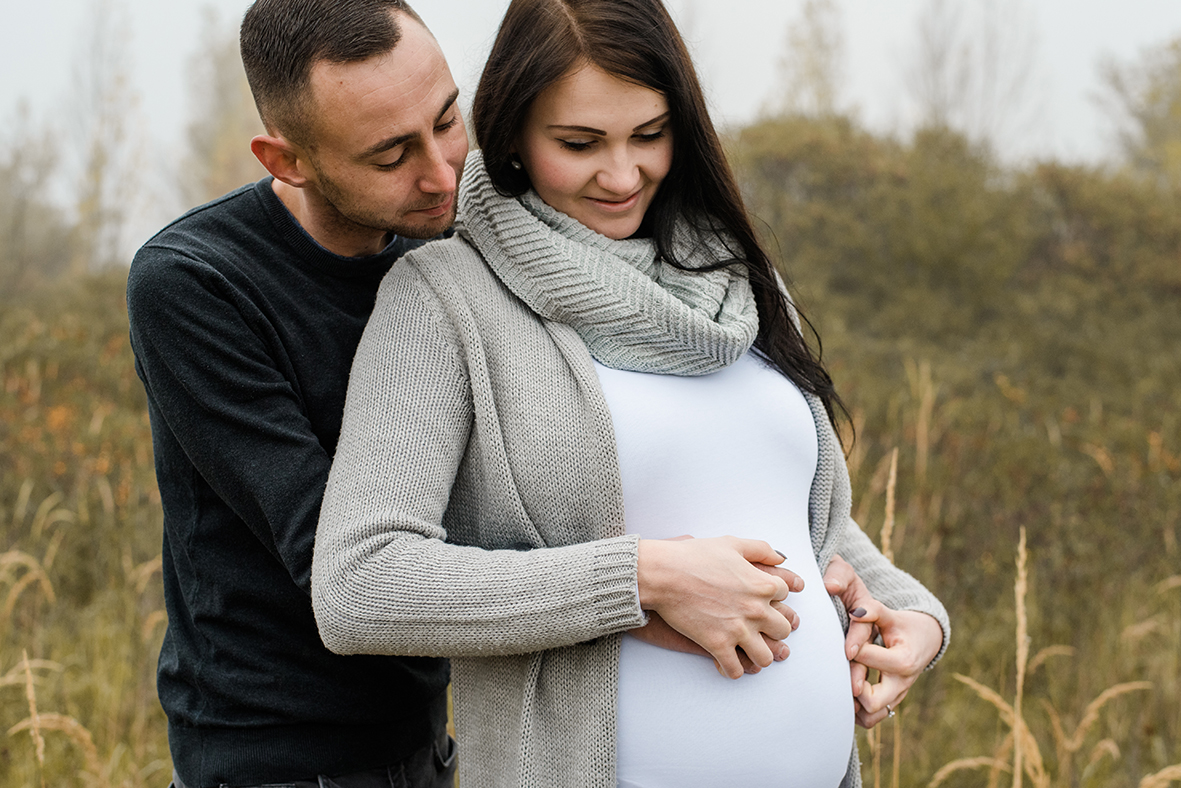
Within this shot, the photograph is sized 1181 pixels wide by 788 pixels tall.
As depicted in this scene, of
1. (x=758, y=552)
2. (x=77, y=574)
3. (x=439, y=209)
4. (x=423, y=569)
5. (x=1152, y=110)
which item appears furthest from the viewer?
(x=1152, y=110)

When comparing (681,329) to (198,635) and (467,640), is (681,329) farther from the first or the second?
(198,635)

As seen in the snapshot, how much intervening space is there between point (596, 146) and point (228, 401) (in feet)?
2.48

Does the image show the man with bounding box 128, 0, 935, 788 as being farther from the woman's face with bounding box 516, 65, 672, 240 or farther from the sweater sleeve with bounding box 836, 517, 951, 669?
the sweater sleeve with bounding box 836, 517, 951, 669

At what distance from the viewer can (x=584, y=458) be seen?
153 centimetres

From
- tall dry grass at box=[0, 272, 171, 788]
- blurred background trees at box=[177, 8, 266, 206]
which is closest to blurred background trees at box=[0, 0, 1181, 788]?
tall dry grass at box=[0, 272, 171, 788]

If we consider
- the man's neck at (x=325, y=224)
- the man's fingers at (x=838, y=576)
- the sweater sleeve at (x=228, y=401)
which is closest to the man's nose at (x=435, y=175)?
the man's neck at (x=325, y=224)

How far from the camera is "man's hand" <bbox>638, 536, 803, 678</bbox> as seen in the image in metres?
1.43

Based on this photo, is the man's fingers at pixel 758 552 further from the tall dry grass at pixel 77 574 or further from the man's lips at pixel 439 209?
the tall dry grass at pixel 77 574

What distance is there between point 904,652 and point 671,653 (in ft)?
1.57

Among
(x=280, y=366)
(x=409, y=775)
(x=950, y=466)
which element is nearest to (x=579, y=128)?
(x=280, y=366)

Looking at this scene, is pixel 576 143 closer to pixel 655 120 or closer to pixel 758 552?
pixel 655 120

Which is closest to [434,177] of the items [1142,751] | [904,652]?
[904,652]

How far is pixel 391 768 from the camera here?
1802 millimetres

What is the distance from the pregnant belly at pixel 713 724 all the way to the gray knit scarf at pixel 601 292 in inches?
19.0
